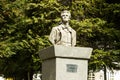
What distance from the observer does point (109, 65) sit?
82.3 ft

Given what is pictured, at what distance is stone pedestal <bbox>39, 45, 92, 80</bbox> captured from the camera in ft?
38.1

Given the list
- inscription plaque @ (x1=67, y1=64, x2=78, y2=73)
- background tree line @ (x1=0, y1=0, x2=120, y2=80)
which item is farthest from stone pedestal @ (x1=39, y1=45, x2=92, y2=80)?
background tree line @ (x1=0, y1=0, x2=120, y2=80)

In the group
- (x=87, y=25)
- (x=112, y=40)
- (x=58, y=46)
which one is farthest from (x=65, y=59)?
(x=112, y=40)

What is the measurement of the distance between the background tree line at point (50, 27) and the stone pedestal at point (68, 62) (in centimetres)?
1153

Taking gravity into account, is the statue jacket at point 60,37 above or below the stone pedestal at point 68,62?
above

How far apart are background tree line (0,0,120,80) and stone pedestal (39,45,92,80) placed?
11.5m

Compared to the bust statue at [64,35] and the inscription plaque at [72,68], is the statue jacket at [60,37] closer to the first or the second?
the bust statue at [64,35]

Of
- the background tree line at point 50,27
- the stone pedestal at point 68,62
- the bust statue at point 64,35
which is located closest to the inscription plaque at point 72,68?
the stone pedestal at point 68,62

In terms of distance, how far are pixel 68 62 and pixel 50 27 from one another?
42.0 ft

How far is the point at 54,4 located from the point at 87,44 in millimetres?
3045

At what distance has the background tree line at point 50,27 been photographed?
2398cm

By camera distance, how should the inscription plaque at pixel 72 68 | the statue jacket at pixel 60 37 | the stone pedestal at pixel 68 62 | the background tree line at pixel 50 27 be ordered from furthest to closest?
the background tree line at pixel 50 27
the statue jacket at pixel 60 37
the inscription plaque at pixel 72 68
the stone pedestal at pixel 68 62

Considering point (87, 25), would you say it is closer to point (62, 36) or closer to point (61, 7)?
point (61, 7)

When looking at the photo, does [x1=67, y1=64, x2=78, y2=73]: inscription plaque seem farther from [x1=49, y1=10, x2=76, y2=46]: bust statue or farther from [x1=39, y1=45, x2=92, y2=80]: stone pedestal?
[x1=49, y1=10, x2=76, y2=46]: bust statue
